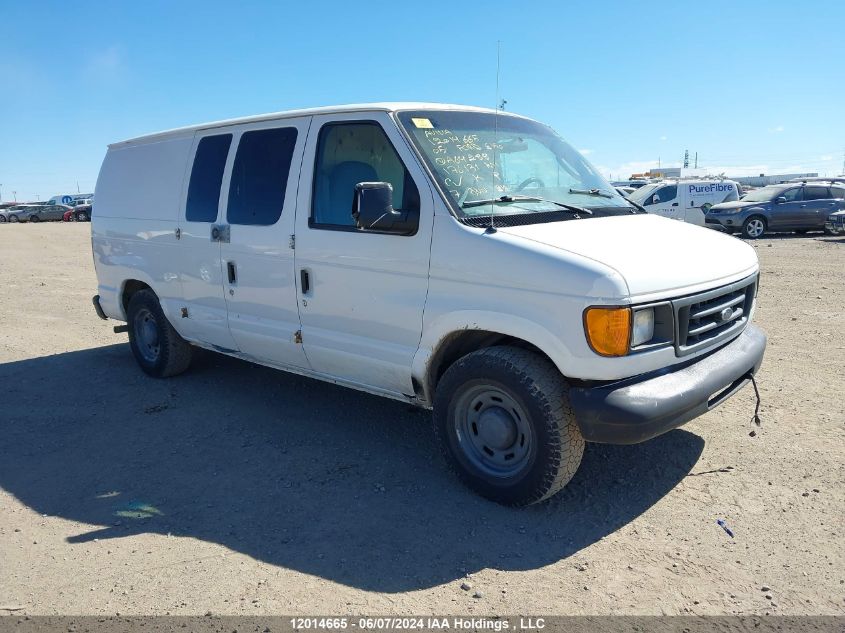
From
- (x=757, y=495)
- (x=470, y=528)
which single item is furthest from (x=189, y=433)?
(x=757, y=495)

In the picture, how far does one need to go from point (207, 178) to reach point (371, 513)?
3.15 metres

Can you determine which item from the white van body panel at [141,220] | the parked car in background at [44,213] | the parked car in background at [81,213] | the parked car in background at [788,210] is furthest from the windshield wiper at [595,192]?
the parked car in background at [44,213]

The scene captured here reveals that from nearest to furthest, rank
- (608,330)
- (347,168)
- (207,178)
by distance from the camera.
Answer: (608,330), (347,168), (207,178)

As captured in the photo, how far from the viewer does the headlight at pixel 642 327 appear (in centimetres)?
329

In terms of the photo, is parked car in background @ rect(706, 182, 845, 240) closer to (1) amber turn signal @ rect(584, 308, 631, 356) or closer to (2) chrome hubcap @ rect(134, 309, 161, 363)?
(2) chrome hubcap @ rect(134, 309, 161, 363)

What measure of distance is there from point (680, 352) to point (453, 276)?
1261 millimetres

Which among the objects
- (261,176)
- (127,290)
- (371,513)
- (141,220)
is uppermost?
(261,176)

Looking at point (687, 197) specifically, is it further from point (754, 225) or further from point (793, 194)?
point (793, 194)

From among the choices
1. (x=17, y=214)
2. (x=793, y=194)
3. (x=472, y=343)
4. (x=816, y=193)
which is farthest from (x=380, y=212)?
(x=17, y=214)

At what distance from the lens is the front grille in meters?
3.48

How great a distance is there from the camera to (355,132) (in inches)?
173

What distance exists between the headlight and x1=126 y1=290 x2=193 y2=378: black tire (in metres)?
4.39

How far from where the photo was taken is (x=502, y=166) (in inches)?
170

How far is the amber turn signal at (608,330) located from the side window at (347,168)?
139 centimetres
